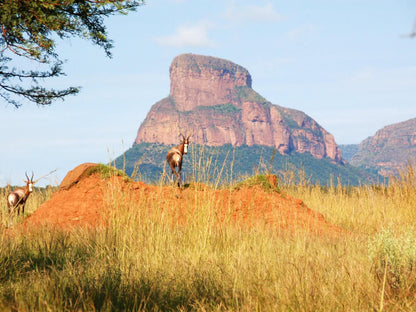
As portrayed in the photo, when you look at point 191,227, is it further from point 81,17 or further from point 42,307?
point 81,17

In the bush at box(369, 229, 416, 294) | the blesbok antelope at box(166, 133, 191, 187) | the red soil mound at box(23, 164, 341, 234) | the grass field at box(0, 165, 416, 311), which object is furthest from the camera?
the blesbok antelope at box(166, 133, 191, 187)

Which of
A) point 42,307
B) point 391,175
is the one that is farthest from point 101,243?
A: point 391,175

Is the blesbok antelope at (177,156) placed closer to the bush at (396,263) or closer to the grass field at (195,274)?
the grass field at (195,274)

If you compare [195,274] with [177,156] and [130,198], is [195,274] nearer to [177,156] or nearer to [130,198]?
[130,198]

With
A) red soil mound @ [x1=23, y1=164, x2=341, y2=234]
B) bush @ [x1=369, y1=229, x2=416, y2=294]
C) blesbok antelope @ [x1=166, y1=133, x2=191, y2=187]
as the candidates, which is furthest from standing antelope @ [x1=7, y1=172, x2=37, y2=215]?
bush @ [x1=369, y1=229, x2=416, y2=294]

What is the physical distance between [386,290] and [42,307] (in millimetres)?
3296

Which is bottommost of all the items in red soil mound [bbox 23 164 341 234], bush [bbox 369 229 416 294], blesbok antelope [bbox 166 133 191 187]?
bush [bbox 369 229 416 294]

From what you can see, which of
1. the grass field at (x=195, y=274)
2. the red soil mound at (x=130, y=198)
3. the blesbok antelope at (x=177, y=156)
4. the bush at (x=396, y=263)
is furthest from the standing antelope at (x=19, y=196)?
the bush at (x=396, y=263)

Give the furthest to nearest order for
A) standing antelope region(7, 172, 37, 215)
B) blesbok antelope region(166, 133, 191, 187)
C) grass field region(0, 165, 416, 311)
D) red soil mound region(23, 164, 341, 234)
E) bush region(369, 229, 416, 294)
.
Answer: standing antelope region(7, 172, 37, 215) < blesbok antelope region(166, 133, 191, 187) < red soil mound region(23, 164, 341, 234) < bush region(369, 229, 416, 294) < grass field region(0, 165, 416, 311)

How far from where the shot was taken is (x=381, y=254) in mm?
4980

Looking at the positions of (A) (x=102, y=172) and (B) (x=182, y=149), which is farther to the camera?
(B) (x=182, y=149)

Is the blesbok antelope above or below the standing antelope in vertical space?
above

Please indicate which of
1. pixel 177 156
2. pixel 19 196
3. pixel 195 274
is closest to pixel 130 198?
pixel 177 156

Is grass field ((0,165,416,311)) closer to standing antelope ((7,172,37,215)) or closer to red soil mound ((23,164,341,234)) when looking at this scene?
red soil mound ((23,164,341,234))
